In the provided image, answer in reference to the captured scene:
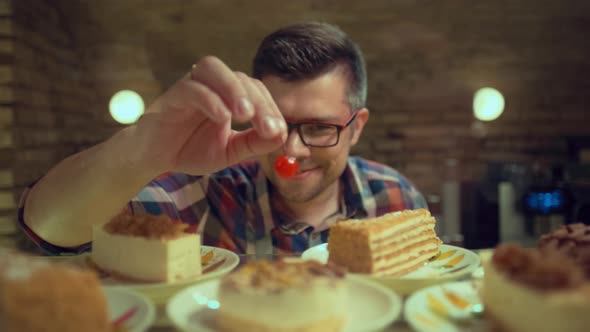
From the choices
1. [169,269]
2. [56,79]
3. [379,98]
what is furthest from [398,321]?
[379,98]

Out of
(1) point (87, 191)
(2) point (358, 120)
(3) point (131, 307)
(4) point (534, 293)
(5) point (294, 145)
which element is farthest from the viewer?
(2) point (358, 120)

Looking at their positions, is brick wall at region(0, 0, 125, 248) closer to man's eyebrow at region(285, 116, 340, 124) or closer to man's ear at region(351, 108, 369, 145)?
man's eyebrow at region(285, 116, 340, 124)

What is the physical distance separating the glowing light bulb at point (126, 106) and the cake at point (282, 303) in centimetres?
440

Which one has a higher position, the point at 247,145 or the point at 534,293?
the point at 247,145

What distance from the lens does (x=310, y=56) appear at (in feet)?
6.19

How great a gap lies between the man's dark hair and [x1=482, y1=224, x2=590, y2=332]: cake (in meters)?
1.18

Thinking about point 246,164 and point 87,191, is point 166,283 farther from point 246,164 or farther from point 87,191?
point 246,164

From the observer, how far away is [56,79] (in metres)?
4.27

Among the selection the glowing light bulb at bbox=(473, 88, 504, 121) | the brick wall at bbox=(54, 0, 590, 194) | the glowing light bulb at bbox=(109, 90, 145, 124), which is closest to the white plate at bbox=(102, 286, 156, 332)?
the brick wall at bbox=(54, 0, 590, 194)

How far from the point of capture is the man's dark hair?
188cm

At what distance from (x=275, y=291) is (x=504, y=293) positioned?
0.35 m

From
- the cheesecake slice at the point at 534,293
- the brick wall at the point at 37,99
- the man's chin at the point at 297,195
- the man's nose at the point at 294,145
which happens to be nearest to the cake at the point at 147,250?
the cheesecake slice at the point at 534,293

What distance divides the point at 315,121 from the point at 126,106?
3489 mm

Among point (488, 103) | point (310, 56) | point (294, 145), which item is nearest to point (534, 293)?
point (294, 145)
